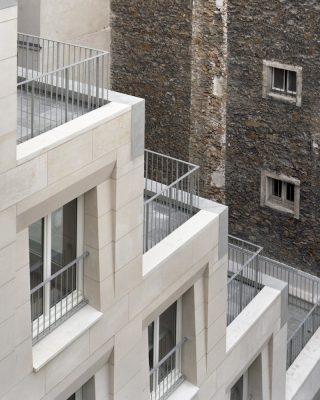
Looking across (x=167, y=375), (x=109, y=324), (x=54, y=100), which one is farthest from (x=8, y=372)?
(x=167, y=375)

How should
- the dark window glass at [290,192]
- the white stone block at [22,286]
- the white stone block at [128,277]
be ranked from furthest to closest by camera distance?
the dark window glass at [290,192], the white stone block at [128,277], the white stone block at [22,286]

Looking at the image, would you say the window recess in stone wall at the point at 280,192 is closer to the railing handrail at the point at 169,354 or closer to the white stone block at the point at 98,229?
the railing handrail at the point at 169,354

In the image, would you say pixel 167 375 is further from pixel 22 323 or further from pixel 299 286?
pixel 299 286

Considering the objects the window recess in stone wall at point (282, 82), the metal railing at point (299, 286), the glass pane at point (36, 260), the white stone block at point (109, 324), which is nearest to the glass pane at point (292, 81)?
the window recess in stone wall at point (282, 82)

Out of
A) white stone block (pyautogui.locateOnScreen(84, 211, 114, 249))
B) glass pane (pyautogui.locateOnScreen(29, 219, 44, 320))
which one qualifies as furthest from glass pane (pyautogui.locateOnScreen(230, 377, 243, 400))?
glass pane (pyautogui.locateOnScreen(29, 219, 44, 320))

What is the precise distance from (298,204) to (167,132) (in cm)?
435

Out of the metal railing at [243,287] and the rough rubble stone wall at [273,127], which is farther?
the rough rubble stone wall at [273,127]

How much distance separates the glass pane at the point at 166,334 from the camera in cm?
1468

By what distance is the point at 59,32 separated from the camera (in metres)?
23.4

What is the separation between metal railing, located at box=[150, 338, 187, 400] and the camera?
1460cm

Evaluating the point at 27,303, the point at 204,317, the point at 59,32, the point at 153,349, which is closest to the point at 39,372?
the point at 27,303

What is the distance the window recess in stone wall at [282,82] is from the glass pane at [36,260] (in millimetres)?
12787

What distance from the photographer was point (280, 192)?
24.7 m

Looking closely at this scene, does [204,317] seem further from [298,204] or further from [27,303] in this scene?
[298,204]
